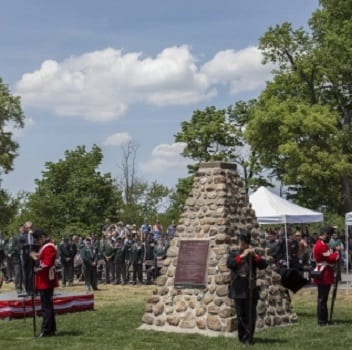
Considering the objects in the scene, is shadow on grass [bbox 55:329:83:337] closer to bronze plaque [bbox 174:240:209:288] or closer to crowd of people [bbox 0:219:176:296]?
bronze plaque [bbox 174:240:209:288]

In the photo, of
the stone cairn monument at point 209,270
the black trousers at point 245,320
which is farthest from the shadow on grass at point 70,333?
the black trousers at point 245,320

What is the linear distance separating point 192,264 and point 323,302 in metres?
2.73

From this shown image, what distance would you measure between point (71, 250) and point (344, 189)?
16.9 metres

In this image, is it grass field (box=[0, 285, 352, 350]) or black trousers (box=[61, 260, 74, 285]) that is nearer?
grass field (box=[0, 285, 352, 350])

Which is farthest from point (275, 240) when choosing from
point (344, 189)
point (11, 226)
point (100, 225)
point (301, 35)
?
point (11, 226)

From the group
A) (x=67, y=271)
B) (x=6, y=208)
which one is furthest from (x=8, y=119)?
(x=67, y=271)

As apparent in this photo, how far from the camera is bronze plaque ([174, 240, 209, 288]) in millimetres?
14492

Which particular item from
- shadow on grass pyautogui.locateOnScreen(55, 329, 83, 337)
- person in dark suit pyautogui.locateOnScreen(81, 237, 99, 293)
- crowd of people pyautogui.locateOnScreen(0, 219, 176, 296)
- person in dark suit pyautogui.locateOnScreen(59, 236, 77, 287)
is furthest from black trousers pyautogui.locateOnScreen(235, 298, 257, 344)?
person in dark suit pyautogui.locateOnScreen(59, 236, 77, 287)

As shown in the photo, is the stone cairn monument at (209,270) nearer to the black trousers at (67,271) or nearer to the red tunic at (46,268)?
the red tunic at (46,268)

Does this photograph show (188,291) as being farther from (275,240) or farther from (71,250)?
(71,250)

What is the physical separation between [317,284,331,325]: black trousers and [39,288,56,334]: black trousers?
5.15 metres

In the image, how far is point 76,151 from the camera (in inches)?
2154

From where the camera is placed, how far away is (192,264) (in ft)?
48.0

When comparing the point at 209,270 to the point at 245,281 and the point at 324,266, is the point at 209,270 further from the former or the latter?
the point at 324,266
